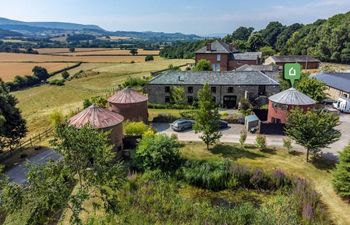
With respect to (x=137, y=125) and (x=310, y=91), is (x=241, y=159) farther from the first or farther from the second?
(x=310, y=91)

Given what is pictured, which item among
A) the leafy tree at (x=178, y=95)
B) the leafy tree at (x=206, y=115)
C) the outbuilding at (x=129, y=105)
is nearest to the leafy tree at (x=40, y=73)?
the leafy tree at (x=178, y=95)

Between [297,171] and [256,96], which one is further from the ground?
[256,96]

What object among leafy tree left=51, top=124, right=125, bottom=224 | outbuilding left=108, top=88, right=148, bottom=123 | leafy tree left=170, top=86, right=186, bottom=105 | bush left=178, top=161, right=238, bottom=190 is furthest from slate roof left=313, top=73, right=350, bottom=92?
leafy tree left=51, top=124, right=125, bottom=224

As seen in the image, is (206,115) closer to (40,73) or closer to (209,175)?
(209,175)

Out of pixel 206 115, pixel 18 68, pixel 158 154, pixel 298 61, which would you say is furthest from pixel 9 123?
pixel 18 68

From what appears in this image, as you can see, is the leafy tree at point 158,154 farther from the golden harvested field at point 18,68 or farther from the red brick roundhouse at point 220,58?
the golden harvested field at point 18,68

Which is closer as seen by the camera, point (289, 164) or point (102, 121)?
point (289, 164)

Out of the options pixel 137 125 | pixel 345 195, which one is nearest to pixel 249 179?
pixel 345 195
